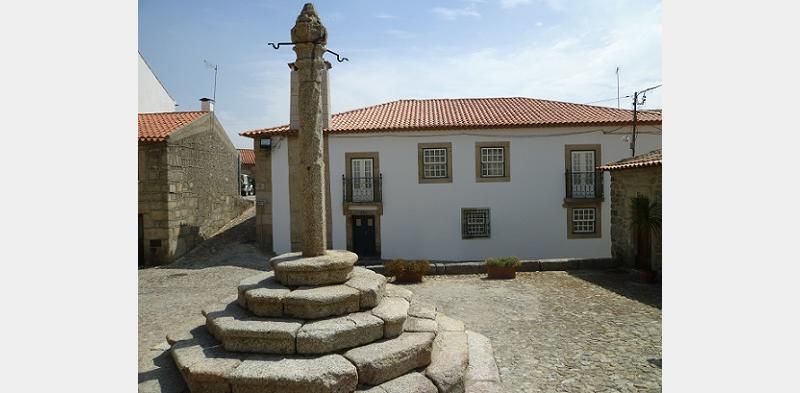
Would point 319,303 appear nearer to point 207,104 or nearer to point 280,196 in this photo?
point 280,196

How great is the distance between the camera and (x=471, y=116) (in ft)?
51.9

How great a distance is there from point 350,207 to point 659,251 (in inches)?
355

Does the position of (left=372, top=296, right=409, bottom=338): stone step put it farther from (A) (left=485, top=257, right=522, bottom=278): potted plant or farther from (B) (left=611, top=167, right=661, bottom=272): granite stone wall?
(B) (left=611, top=167, right=661, bottom=272): granite stone wall

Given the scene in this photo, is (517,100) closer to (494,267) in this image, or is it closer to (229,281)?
A: (494,267)

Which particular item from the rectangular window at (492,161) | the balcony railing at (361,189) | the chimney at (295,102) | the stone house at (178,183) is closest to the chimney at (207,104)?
the stone house at (178,183)

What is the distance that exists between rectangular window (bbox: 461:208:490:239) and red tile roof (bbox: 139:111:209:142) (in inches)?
389

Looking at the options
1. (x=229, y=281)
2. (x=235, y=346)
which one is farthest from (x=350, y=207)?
(x=235, y=346)

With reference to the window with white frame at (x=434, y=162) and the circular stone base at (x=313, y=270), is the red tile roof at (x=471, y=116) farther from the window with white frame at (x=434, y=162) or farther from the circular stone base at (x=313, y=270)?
the circular stone base at (x=313, y=270)

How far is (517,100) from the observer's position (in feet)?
60.6

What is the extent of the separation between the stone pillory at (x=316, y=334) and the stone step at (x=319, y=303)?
0.4 inches

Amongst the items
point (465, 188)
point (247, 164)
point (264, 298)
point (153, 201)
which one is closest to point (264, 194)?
point (153, 201)

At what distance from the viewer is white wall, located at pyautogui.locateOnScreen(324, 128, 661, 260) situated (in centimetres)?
1459

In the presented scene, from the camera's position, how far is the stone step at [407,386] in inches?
156

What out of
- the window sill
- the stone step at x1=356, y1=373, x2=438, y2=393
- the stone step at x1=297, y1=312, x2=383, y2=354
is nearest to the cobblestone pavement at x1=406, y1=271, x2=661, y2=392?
the stone step at x1=356, y1=373, x2=438, y2=393
